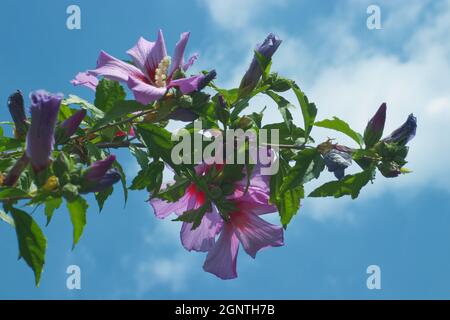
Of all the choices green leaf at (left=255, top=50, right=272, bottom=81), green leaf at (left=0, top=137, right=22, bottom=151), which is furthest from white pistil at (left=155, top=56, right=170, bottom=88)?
green leaf at (left=0, top=137, right=22, bottom=151)

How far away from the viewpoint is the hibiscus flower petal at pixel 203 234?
2684mm

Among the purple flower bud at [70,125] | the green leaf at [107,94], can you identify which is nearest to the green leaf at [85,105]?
the green leaf at [107,94]

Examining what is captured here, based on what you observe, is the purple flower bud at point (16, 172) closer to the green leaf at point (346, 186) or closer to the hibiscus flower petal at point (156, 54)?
the hibiscus flower petal at point (156, 54)

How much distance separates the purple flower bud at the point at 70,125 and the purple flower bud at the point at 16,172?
19 centimetres

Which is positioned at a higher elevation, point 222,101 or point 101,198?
point 222,101

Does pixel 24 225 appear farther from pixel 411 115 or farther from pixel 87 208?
pixel 411 115

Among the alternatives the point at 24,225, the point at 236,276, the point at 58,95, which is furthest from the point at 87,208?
the point at 236,276

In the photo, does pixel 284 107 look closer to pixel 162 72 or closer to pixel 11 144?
pixel 162 72

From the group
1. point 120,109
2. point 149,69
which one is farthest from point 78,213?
point 149,69

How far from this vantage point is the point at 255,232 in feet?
8.74

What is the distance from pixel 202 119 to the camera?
→ 2.42 m

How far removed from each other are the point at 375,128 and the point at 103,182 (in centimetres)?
102

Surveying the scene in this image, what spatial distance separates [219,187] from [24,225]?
73 centimetres

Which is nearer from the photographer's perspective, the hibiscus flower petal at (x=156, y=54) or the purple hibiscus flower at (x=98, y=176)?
the purple hibiscus flower at (x=98, y=176)
